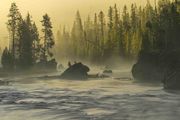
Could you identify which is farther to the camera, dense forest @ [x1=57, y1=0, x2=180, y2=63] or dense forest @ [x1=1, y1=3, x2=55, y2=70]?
dense forest @ [x1=57, y1=0, x2=180, y2=63]

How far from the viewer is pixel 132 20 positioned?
162 meters

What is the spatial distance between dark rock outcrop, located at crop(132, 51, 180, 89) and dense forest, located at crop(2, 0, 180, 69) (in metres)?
2.70

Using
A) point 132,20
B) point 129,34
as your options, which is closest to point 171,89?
point 129,34

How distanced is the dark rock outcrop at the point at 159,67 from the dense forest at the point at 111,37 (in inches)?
106

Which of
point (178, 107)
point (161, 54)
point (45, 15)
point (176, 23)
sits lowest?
point (178, 107)

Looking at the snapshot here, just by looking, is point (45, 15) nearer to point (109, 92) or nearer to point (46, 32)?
point (46, 32)

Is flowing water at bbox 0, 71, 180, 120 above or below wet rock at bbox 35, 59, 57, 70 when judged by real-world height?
below

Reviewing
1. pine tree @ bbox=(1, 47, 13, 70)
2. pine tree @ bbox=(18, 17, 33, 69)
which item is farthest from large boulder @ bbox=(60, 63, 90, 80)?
pine tree @ bbox=(18, 17, 33, 69)

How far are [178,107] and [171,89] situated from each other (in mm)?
17634

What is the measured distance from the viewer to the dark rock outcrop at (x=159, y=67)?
191 ft

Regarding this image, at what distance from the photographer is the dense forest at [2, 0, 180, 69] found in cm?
8925

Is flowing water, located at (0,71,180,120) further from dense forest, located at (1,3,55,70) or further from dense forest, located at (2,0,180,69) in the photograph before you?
dense forest, located at (1,3,55,70)

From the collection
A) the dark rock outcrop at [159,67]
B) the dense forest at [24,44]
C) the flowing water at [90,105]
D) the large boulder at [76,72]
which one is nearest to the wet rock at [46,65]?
the dense forest at [24,44]

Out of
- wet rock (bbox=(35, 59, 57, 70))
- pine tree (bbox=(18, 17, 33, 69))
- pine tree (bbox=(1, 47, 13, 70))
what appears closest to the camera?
pine tree (bbox=(1, 47, 13, 70))
